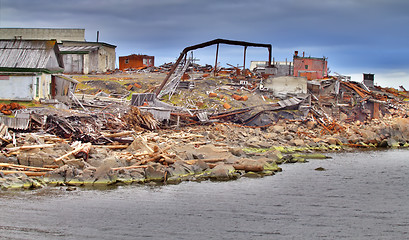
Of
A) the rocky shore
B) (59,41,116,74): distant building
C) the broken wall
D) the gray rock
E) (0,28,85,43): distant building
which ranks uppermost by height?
(0,28,85,43): distant building

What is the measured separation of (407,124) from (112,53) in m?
37.9

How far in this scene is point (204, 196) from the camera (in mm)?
22594

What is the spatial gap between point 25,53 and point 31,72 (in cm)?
245

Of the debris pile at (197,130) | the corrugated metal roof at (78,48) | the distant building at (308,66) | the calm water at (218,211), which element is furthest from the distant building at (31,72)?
the distant building at (308,66)

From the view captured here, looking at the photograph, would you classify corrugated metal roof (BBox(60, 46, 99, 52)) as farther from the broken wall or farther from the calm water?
the calm water

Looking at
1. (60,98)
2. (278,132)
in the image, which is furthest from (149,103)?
(278,132)

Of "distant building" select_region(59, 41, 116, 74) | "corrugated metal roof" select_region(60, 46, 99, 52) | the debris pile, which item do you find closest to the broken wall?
the debris pile

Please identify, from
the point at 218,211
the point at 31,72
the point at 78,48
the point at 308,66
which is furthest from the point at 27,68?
the point at 308,66

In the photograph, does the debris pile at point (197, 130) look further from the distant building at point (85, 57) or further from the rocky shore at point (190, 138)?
the distant building at point (85, 57)

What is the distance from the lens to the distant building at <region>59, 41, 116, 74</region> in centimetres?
5981

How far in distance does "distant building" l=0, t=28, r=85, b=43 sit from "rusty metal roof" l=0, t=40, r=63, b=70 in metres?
29.2

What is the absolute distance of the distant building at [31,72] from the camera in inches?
1416

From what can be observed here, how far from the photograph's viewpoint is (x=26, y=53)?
3847 centimetres

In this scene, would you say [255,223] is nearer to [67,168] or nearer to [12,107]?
[67,168]
